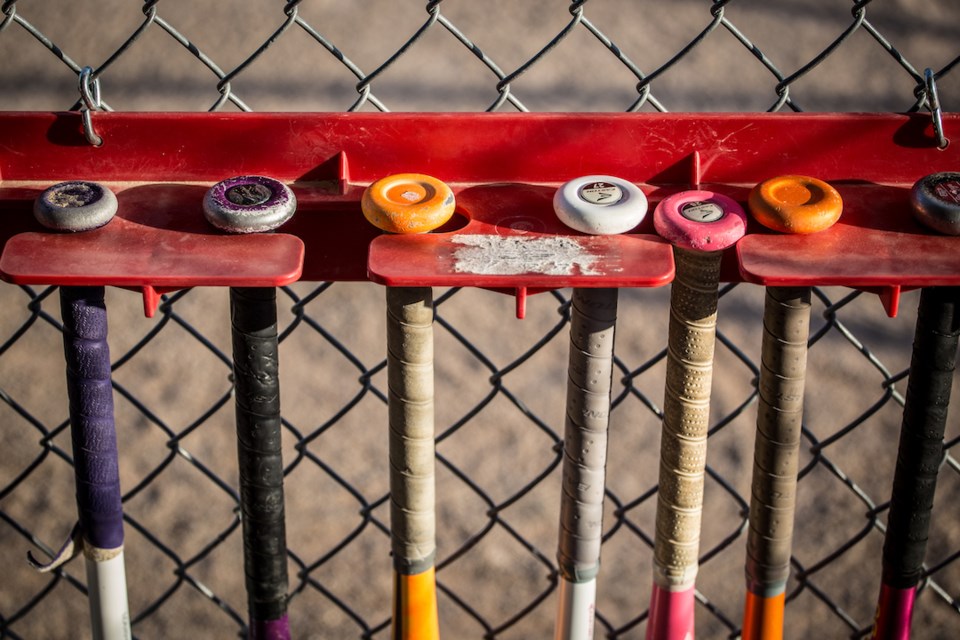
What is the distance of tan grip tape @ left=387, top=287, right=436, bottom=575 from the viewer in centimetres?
116

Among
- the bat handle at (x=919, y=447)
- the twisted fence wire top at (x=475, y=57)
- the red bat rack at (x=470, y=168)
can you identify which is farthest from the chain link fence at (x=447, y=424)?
the bat handle at (x=919, y=447)

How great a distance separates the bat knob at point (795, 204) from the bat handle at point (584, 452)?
0.17 meters

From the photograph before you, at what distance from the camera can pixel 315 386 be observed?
8.94 feet

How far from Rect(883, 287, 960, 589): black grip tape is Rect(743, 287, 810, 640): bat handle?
0.12m

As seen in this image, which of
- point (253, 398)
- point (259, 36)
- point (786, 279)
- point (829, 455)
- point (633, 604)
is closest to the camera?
point (786, 279)

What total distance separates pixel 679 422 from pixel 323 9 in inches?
129

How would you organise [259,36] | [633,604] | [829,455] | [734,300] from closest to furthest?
[633,604]
[829,455]
[734,300]
[259,36]

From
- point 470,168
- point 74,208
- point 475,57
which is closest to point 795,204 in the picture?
point 470,168

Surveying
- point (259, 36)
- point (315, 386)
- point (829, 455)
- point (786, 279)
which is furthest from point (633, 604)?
point (259, 36)

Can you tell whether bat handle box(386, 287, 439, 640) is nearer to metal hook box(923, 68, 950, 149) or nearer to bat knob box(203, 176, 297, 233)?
bat knob box(203, 176, 297, 233)

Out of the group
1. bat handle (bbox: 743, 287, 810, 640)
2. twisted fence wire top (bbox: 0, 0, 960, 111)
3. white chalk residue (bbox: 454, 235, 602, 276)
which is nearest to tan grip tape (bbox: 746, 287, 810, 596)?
bat handle (bbox: 743, 287, 810, 640)

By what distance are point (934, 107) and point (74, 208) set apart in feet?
2.90

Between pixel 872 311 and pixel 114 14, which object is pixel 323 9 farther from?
pixel 872 311

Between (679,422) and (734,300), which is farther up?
(679,422)
